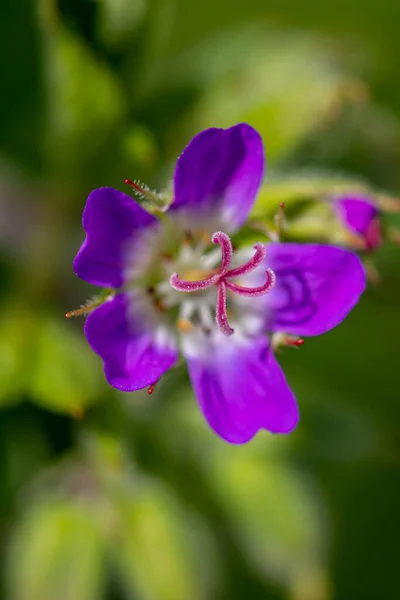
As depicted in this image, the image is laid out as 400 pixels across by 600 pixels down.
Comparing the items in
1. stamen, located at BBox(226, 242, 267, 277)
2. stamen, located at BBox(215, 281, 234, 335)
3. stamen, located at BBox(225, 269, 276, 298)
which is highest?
stamen, located at BBox(226, 242, 267, 277)

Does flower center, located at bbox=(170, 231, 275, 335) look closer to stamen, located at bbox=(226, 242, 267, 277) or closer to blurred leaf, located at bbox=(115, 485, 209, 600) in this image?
stamen, located at bbox=(226, 242, 267, 277)

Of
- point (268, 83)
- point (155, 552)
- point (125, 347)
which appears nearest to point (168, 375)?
point (125, 347)

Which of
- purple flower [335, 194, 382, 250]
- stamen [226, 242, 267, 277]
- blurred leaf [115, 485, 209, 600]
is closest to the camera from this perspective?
stamen [226, 242, 267, 277]

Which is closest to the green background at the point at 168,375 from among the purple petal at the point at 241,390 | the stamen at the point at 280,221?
the stamen at the point at 280,221

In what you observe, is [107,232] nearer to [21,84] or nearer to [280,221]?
[280,221]

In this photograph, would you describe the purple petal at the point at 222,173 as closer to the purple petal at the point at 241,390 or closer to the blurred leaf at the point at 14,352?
the purple petal at the point at 241,390

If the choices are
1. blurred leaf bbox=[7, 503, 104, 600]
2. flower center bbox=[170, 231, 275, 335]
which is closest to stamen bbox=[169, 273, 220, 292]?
flower center bbox=[170, 231, 275, 335]
